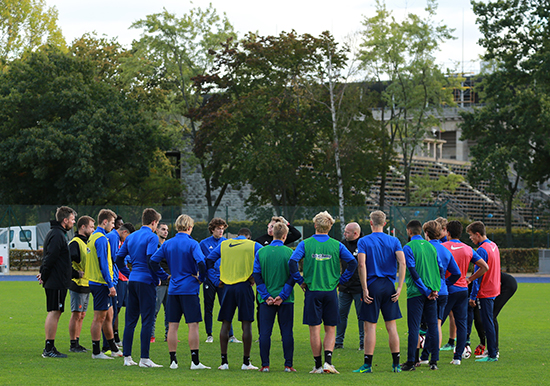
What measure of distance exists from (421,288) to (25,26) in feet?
131

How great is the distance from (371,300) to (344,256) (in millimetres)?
601

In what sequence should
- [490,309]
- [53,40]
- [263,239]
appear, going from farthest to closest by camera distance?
1. [53,40]
2. [263,239]
3. [490,309]

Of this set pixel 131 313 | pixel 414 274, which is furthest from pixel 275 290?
pixel 131 313

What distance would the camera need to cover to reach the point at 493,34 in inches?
1458

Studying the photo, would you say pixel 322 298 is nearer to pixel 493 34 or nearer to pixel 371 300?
pixel 371 300

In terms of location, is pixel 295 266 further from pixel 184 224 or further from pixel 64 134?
pixel 64 134

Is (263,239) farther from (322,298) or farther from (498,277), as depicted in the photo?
(498,277)

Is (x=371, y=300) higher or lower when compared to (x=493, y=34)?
lower

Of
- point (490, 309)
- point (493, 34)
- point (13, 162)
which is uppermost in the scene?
point (493, 34)

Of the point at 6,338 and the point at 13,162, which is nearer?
the point at 6,338

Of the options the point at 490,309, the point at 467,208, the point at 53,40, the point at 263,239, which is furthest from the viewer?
the point at 467,208

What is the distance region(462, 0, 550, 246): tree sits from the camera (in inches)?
1375

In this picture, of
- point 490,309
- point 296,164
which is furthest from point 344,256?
point 296,164

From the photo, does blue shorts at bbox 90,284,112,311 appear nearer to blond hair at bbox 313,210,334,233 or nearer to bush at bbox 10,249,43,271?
blond hair at bbox 313,210,334,233
